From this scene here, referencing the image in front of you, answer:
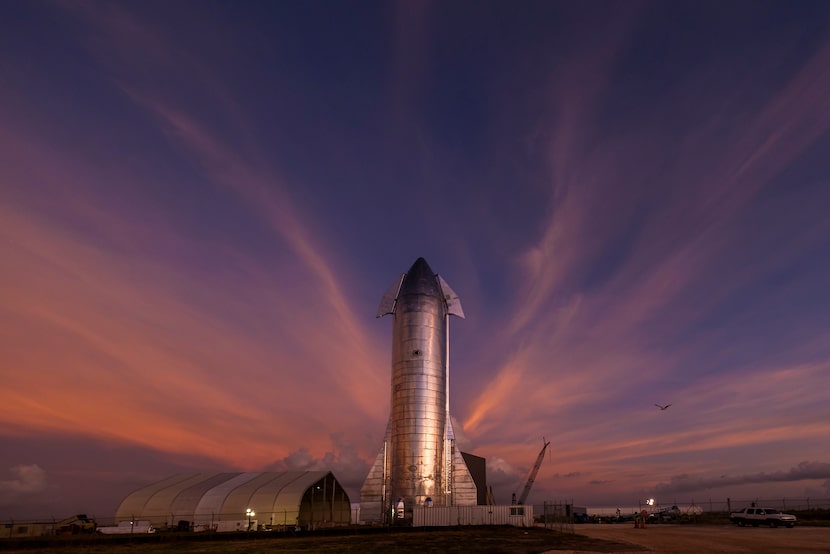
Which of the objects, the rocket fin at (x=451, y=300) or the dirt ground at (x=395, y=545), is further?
the rocket fin at (x=451, y=300)

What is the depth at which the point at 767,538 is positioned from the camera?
162ft

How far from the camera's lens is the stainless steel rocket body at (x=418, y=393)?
75.9 meters

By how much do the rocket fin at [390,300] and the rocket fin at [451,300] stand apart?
595cm

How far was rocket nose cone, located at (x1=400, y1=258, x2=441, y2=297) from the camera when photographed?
8231cm

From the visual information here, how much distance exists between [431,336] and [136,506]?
50.2 metres

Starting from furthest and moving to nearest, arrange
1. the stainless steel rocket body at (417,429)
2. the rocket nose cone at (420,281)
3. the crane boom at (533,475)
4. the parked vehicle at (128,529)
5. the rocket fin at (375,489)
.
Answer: the crane boom at (533,475) → the rocket nose cone at (420,281) → the rocket fin at (375,489) → the stainless steel rocket body at (417,429) → the parked vehicle at (128,529)

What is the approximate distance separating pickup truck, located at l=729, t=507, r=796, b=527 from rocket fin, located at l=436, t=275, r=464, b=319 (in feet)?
140

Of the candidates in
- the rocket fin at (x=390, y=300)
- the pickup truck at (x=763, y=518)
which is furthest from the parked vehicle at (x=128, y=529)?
the pickup truck at (x=763, y=518)

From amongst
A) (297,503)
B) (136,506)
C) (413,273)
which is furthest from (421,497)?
(136,506)

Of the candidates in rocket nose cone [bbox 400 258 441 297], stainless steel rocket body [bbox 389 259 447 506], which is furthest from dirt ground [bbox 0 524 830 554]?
rocket nose cone [bbox 400 258 441 297]

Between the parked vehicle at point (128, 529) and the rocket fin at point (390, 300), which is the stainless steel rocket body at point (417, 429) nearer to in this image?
the rocket fin at point (390, 300)

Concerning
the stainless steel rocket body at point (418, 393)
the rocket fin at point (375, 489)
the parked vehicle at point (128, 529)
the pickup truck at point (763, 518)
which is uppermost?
the stainless steel rocket body at point (418, 393)

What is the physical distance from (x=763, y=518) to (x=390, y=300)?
173ft

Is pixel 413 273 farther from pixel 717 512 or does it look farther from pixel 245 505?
pixel 717 512
